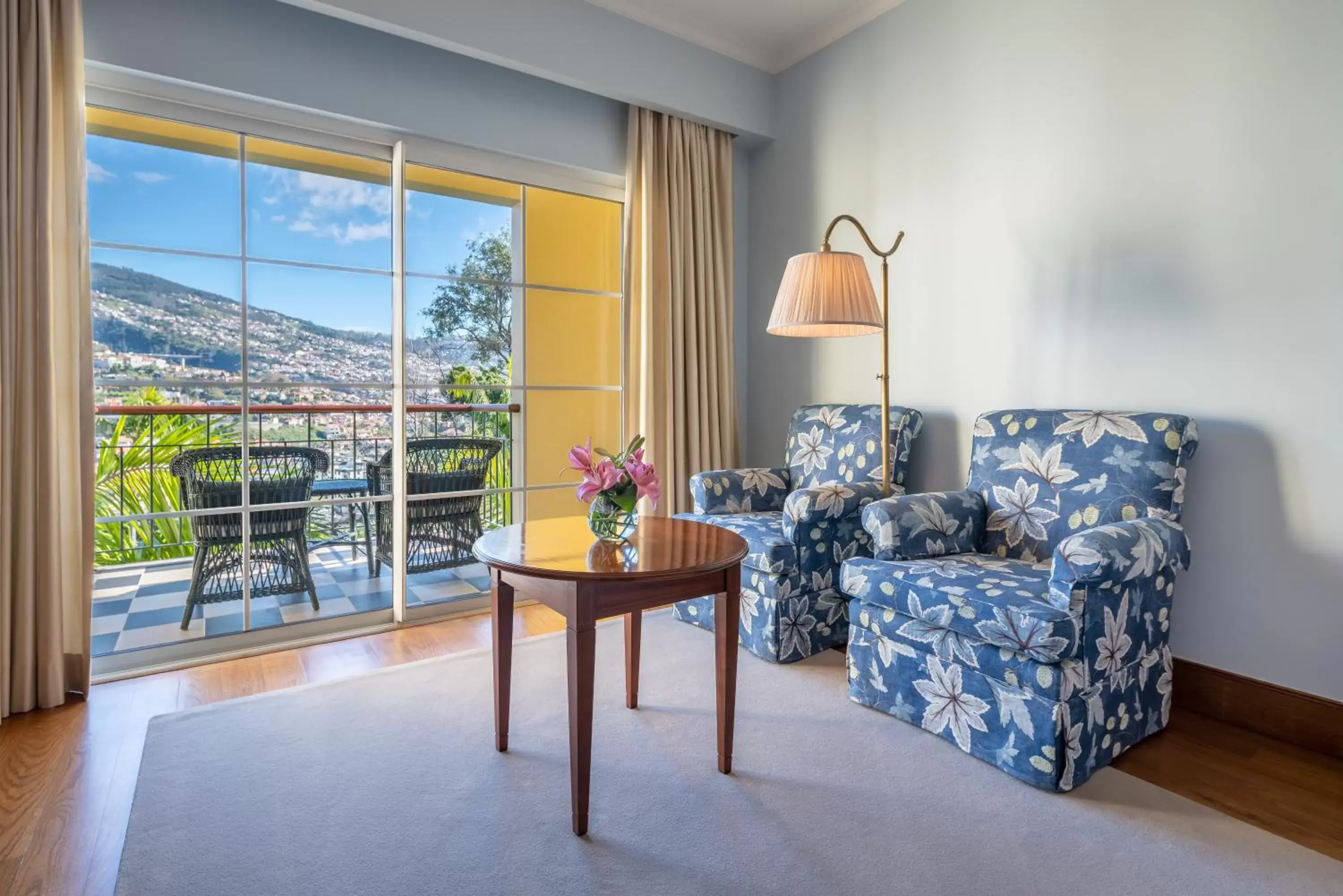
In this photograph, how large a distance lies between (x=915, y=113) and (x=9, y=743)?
13.4 ft

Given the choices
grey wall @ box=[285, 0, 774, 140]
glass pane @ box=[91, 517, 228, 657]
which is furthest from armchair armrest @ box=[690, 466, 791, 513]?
glass pane @ box=[91, 517, 228, 657]

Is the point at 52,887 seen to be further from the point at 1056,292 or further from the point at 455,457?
the point at 1056,292

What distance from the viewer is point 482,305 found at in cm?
353

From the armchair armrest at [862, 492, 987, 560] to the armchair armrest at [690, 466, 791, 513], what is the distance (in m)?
0.84

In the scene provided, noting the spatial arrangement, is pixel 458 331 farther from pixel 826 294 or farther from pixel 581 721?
pixel 581 721

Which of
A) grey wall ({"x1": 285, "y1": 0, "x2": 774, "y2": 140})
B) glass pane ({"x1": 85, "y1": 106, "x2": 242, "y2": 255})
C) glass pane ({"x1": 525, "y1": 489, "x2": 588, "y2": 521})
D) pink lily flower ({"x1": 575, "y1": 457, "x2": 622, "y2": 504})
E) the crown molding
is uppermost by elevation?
the crown molding

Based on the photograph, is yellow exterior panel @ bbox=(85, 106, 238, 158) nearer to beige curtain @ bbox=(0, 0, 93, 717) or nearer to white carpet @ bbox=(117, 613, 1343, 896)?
beige curtain @ bbox=(0, 0, 93, 717)

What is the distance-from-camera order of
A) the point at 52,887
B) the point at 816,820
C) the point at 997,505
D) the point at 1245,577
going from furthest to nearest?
the point at 997,505 → the point at 1245,577 → the point at 816,820 → the point at 52,887

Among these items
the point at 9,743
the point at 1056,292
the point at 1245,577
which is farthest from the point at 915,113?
the point at 9,743

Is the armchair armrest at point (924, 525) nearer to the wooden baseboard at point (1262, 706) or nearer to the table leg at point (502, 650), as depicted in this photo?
the wooden baseboard at point (1262, 706)

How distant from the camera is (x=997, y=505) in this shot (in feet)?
8.75

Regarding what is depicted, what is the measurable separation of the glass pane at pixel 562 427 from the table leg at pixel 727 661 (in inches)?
72.4

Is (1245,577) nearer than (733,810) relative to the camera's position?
No

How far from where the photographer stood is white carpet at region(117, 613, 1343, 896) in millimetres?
1557
